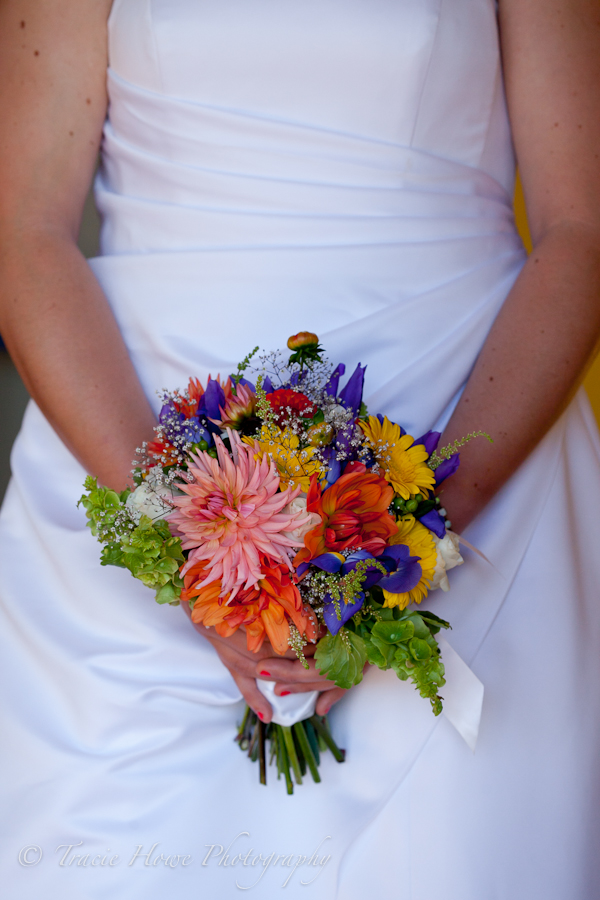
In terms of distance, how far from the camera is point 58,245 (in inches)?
43.2

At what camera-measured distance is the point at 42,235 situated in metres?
1.09

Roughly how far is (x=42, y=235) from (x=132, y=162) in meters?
0.21

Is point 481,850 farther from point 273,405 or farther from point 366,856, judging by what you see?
point 273,405

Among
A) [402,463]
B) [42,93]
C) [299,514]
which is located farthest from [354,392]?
[42,93]

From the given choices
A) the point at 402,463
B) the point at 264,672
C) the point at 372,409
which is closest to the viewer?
the point at 402,463

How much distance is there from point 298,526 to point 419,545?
7.6 inches

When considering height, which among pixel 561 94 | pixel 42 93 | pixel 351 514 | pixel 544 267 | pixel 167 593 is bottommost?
pixel 167 593

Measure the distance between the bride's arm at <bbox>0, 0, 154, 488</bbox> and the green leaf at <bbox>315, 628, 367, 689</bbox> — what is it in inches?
Result: 16.5

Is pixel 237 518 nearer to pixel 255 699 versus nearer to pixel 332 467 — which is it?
pixel 332 467

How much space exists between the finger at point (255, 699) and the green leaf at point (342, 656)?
217 millimetres

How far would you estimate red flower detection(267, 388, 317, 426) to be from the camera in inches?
31.0

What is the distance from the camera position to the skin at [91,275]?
3.40 feet

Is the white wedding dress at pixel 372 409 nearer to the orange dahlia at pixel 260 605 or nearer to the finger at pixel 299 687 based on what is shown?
the finger at pixel 299 687

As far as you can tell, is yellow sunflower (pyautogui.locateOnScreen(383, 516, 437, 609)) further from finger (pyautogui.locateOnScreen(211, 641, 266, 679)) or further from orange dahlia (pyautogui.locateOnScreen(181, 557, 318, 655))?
Result: finger (pyautogui.locateOnScreen(211, 641, 266, 679))
